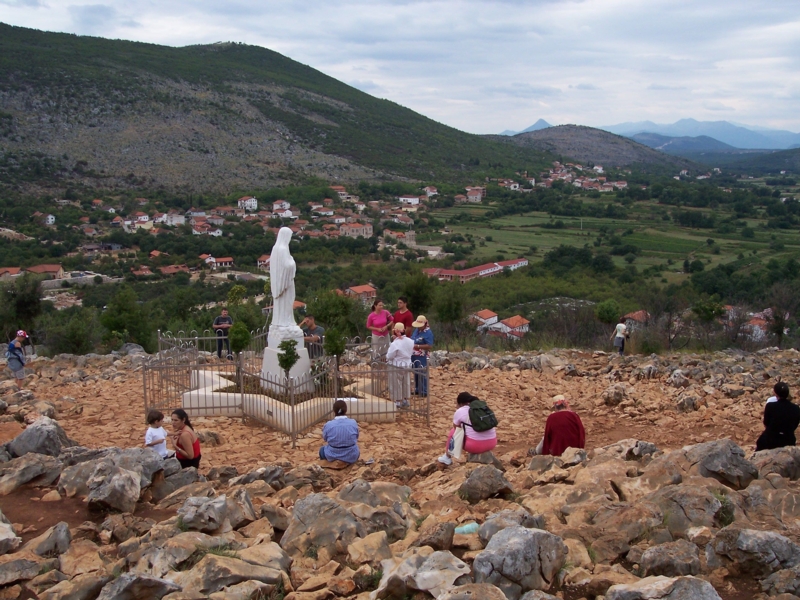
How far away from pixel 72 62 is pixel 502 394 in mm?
88162

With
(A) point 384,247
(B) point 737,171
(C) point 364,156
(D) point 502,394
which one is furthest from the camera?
(B) point 737,171

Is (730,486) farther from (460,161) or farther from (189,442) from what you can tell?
(460,161)

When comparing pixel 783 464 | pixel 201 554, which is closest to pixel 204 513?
pixel 201 554

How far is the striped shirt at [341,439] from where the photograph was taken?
22.2 ft

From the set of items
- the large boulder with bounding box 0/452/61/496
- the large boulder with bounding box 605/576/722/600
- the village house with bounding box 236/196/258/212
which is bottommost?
the large boulder with bounding box 0/452/61/496

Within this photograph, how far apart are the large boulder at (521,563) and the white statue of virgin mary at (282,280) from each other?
6.23 metres

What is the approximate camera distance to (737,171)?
15588cm

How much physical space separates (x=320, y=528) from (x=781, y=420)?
184 inches

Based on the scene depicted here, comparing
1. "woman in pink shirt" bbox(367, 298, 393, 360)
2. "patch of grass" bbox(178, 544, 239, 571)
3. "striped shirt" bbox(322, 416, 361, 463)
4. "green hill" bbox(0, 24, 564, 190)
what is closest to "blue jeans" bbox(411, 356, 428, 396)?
"woman in pink shirt" bbox(367, 298, 393, 360)

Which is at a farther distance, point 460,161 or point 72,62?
point 460,161

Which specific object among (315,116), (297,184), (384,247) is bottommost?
(384,247)

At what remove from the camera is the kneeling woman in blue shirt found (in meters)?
6.78

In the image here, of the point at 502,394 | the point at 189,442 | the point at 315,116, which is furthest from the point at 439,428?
the point at 315,116

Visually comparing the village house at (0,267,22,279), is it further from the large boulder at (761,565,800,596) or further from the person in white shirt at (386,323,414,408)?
the large boulder at (761,565,800,596)
